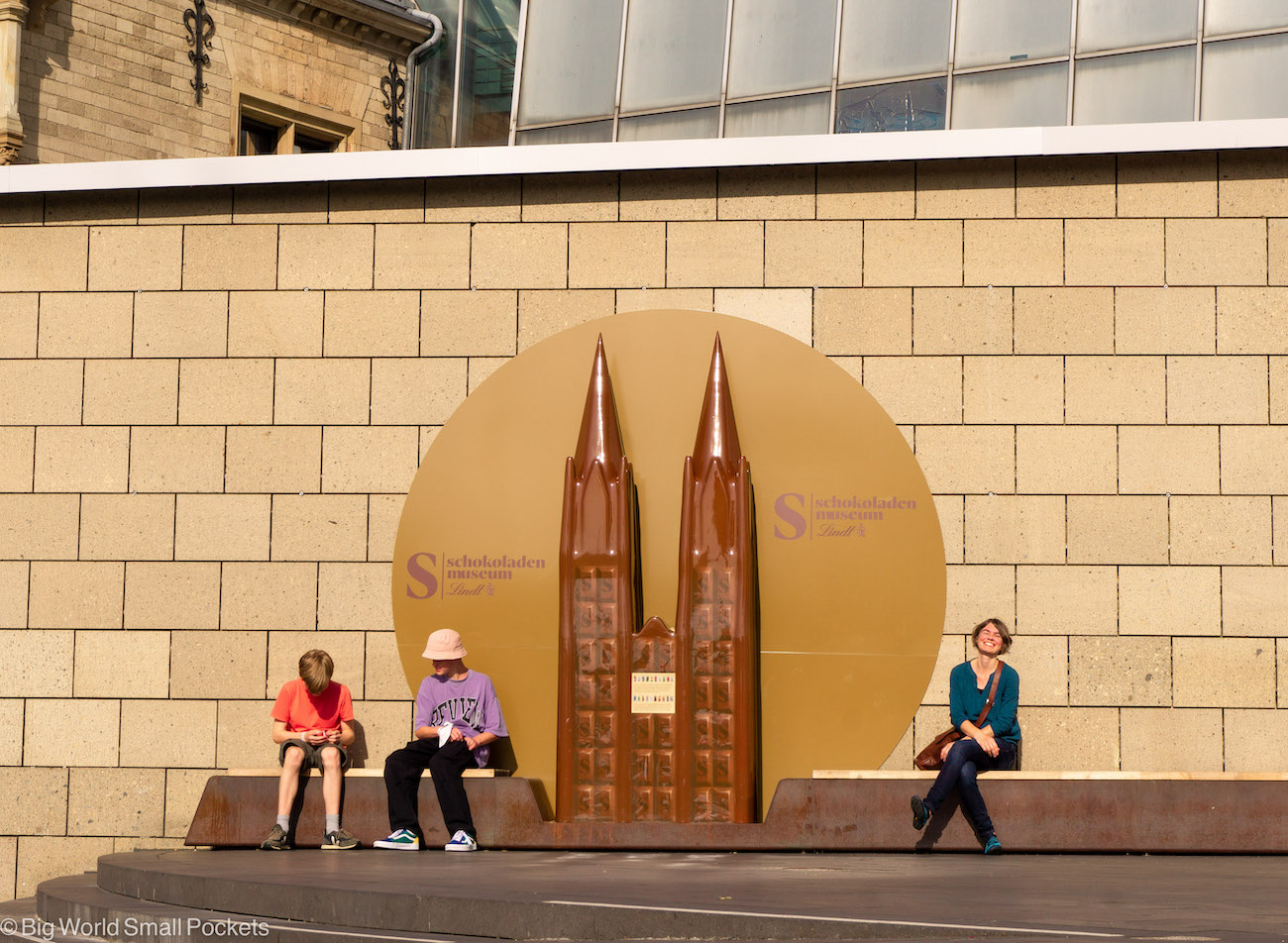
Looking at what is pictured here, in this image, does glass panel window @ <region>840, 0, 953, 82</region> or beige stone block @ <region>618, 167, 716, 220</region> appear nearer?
beige stone block @ <region>618, 167, 716, 220</region>

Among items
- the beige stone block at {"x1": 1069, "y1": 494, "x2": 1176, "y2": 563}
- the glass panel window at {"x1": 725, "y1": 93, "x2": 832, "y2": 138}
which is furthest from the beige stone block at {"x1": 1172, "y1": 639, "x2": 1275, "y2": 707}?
the glass panel window at {"x1": 725, "y1": 93, "x2": 832, "y2": 138}

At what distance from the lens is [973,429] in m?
10.1

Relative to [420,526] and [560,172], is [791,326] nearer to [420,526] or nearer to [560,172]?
[560,172]

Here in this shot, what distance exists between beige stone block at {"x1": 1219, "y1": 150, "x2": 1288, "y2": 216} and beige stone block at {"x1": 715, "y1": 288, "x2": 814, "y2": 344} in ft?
9.34

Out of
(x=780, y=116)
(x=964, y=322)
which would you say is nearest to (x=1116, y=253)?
(x=964, y=322)

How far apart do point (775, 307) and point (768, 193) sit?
81 centimetres

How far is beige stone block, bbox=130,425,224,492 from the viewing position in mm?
10672

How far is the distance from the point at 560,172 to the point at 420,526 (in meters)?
2.67

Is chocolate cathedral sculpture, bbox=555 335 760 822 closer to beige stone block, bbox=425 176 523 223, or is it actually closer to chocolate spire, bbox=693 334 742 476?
chocolate spire, bbox=693 334 742 476

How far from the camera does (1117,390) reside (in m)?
10.0

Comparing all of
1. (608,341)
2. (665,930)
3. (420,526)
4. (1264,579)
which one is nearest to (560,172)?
(608,341)

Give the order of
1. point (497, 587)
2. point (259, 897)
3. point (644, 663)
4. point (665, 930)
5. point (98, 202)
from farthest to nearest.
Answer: point (98, 202) → point (497, 587) → point (644, 663) → point (259, 897) → point (665, 930)

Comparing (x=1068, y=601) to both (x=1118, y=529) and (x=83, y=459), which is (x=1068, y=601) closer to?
(x=1118, y=529)

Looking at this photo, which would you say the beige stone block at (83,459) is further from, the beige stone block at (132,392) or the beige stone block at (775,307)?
the beige stone block at (775,307)
